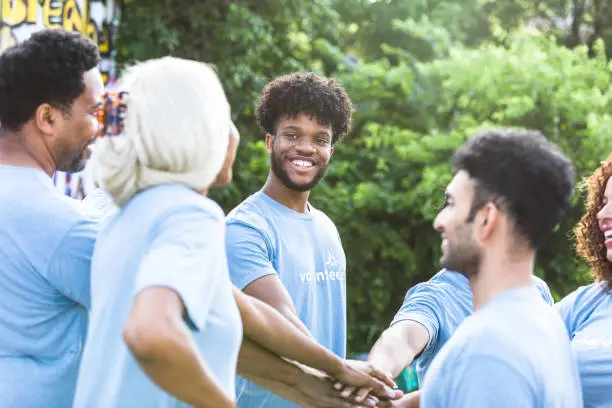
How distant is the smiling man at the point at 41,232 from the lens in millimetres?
2768

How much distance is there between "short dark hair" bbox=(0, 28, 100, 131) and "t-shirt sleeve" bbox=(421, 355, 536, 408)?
1495 millimetres

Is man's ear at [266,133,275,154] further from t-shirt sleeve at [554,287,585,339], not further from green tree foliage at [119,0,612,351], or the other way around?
green tree foliage at [119,0,612,351]

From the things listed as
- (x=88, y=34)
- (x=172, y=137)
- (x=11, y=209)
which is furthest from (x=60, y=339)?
(x=88, y=34)

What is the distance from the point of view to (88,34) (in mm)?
8227

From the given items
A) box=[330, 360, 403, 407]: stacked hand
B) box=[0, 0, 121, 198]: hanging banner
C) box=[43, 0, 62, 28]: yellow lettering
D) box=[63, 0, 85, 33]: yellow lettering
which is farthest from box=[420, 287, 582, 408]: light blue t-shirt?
box=[63, 0, 85, 33]: yellow lettering

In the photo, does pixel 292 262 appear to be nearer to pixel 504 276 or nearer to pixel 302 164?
pixel 302 164

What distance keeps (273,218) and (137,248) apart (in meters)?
1.69

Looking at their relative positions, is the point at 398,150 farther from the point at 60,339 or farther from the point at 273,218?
the point at 60,339

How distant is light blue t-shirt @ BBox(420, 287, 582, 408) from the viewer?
2.29 meters

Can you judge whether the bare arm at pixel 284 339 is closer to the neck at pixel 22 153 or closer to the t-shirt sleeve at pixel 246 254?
the t-shirt sleeve at pixel 246 254

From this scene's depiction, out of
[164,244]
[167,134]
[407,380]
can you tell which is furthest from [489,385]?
[407,380]

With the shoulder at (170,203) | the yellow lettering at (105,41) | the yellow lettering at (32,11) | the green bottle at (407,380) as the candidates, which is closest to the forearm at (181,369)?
the shoulder at (170,203)

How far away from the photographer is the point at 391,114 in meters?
10.6

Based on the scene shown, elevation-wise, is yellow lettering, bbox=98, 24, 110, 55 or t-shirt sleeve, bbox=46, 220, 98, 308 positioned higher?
yellow lettering, bbox=98, 24, 110, 55
